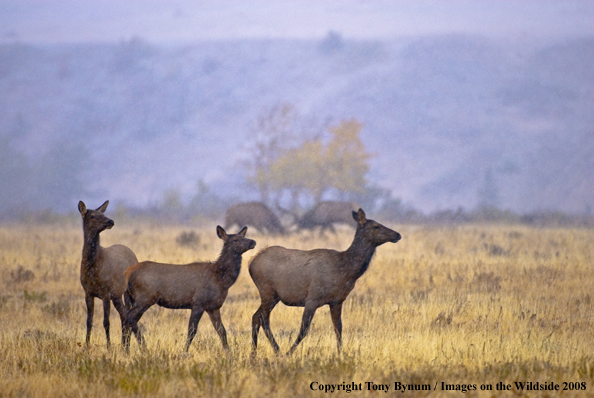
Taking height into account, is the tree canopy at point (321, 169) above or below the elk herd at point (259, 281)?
above

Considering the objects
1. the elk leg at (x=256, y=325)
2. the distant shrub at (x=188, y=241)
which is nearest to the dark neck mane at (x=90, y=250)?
the elk leg at (x=256, y=325)

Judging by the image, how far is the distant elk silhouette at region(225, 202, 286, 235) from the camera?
3083 cm

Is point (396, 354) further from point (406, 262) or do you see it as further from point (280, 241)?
point (280, 241)

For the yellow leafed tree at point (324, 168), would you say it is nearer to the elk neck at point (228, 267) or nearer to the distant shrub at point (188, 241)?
the distant shrub at point (188, 241)

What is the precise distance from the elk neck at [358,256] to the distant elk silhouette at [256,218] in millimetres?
20658

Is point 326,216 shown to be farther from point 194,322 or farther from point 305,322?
point 305,322

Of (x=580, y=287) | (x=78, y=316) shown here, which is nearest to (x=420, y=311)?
(x=580, y=287)

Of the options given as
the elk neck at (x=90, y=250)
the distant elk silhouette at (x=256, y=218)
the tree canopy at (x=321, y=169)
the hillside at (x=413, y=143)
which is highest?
the hillside at (x=413, y=143)

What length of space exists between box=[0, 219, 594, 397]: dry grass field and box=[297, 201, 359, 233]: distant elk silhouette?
12.6 meters

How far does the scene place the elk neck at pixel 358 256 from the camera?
9516mm

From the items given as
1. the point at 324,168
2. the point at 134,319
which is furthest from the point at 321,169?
the point at 134,319

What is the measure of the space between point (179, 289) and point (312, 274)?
1.76m

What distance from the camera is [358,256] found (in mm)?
9641

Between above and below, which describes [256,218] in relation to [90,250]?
above
